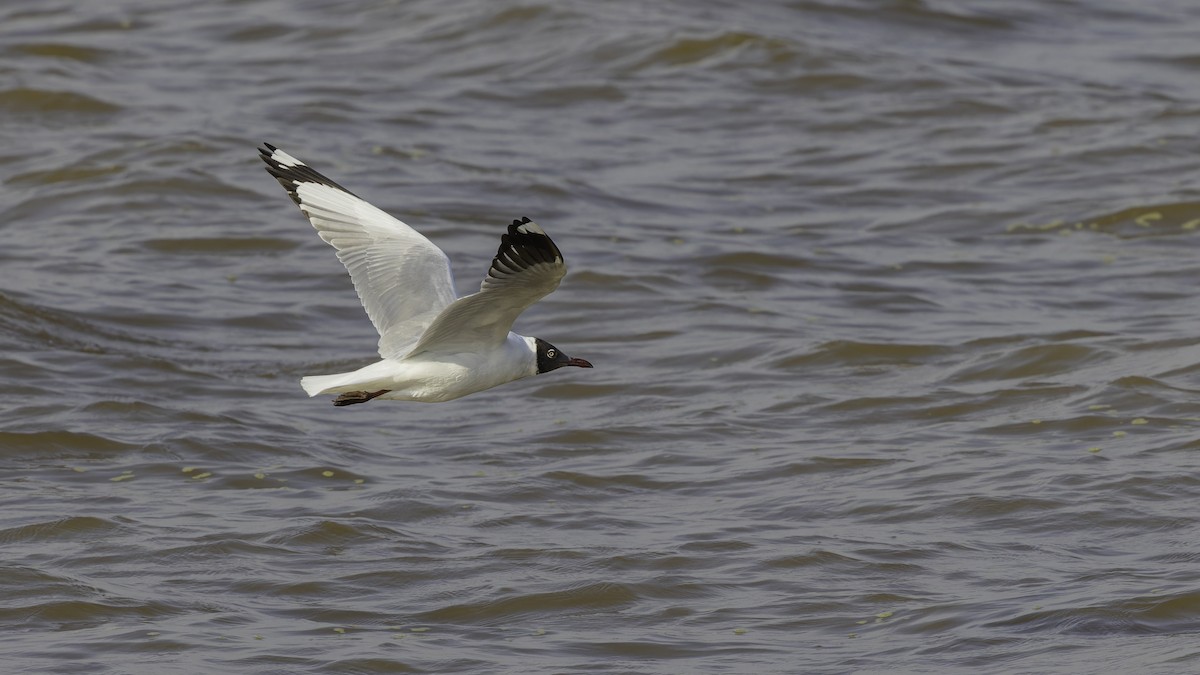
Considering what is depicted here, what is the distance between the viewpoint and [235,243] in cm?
1341

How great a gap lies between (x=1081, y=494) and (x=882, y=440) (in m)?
1.32

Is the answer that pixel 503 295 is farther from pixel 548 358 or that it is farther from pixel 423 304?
pixel 423 304

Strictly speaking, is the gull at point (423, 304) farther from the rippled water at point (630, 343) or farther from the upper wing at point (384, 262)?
the rippled water at point (630, 343)

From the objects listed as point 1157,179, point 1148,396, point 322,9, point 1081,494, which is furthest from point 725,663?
point 322,9

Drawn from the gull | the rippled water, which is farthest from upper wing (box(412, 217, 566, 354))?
the rippled water

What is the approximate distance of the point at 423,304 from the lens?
781 cm

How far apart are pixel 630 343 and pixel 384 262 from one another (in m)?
4.12

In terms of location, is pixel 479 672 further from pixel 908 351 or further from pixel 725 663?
pixel 908 351

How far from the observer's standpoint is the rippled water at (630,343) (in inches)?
314

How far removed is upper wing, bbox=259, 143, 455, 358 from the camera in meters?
7.80

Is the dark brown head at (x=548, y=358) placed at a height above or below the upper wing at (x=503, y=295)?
below

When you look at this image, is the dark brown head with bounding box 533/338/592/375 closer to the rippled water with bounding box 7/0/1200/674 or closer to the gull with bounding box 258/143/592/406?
the gull with bounding box 258/143/592/406

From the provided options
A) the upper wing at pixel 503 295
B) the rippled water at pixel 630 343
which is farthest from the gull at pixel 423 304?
the rippled water at pixel 630 343

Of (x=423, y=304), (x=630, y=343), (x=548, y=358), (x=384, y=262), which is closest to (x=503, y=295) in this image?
(x=548, y=358)
